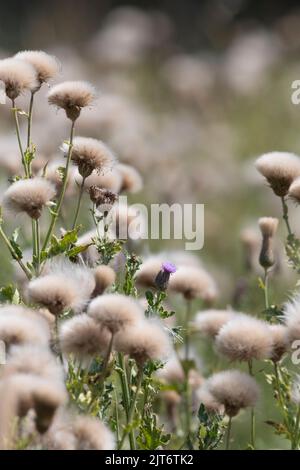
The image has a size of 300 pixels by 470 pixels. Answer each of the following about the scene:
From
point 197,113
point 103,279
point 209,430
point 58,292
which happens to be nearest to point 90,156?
point 103,279

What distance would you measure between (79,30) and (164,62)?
1219 mm

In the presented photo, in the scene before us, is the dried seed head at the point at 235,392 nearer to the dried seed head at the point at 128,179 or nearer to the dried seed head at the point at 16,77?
the dried seed head at the point at 16,77

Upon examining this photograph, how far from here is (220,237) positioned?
5012 millimetres

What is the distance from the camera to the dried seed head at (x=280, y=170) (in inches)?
97.7

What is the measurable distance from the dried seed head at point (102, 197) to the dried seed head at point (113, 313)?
0.57 meters

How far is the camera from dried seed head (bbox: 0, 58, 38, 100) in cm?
240

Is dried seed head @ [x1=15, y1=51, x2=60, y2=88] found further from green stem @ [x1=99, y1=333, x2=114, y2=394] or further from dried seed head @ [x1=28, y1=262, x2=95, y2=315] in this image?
green stem @ [x1=99, y1=333, x2=114, y2=394]

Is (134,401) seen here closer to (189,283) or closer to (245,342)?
(245,342)

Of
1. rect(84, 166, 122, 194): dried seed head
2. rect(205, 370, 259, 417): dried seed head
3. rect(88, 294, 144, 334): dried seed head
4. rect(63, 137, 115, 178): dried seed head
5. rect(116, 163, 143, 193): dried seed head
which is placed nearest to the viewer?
rect(88, 294, 144, 334): dried seed head

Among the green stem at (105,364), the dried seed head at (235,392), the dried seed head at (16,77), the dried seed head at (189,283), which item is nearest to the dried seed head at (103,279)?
the green stem at (105,364)

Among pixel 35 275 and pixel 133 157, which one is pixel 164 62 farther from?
pixel 35 275

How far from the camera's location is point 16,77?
2.40 m

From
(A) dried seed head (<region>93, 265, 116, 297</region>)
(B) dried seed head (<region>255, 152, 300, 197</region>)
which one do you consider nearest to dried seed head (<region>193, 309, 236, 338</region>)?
(B) dried seed head (<region>255, 152, 300, 197</region>)

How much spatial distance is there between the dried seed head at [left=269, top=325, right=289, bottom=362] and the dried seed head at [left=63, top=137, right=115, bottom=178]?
0.50 m
